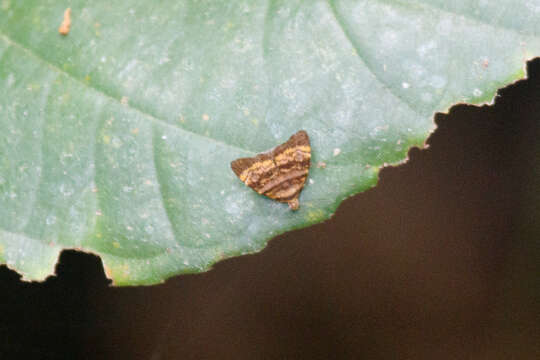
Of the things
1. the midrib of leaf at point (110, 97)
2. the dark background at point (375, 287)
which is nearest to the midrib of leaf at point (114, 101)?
the midrib of leaf at point (110, 97)

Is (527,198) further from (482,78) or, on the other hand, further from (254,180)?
(254,180)

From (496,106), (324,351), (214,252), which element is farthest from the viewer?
(324,351)

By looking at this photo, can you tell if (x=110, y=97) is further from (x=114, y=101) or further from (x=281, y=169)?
(x=281, y=169)

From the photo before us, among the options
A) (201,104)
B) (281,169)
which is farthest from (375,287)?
(201,104)

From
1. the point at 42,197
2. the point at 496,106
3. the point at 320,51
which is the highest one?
the point at 496,106

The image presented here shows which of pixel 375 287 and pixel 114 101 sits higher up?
pixel 114 101

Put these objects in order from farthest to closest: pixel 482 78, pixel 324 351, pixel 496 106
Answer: pixel 324 351 < pixel 496 106 < pixel 482 78

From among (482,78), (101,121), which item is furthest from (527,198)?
(101,121)

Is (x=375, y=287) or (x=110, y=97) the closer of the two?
(x=110, y=97)
